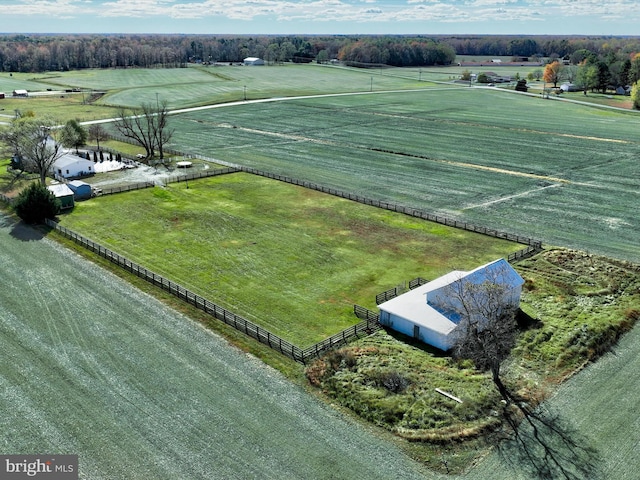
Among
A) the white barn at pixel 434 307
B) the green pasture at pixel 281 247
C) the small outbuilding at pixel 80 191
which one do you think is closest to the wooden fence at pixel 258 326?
the green pasture at pixel 281 247

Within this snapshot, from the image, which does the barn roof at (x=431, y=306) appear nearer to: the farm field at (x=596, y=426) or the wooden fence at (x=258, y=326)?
the wooden fence at (x=258, y=326)

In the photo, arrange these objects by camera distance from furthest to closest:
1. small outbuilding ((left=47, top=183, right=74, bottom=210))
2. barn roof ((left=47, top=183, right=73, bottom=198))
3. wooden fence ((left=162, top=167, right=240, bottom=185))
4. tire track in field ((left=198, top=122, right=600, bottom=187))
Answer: tire track in field ((left=198, top=122, right=600, bottom=187)) → wooden fence ((left=162, top=167, right=240, bottom=185)) → barn roof ((left=47, top=183, right=73, bottom=198)) → small outbuilding ((left=47, top=183, right=74, bottom=210))

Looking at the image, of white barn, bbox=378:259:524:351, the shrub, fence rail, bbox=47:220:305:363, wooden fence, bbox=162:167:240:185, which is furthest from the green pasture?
the shrub

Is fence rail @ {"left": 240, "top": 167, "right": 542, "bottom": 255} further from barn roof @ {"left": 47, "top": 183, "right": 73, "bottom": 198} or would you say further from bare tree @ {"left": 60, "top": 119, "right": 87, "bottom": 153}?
bare tree @ {"left": 60, "top": 119, "right": 87, "bottom": 153}

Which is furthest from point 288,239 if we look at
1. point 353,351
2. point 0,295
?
point 0,295

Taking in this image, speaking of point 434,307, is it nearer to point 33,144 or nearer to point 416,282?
point 416,282
